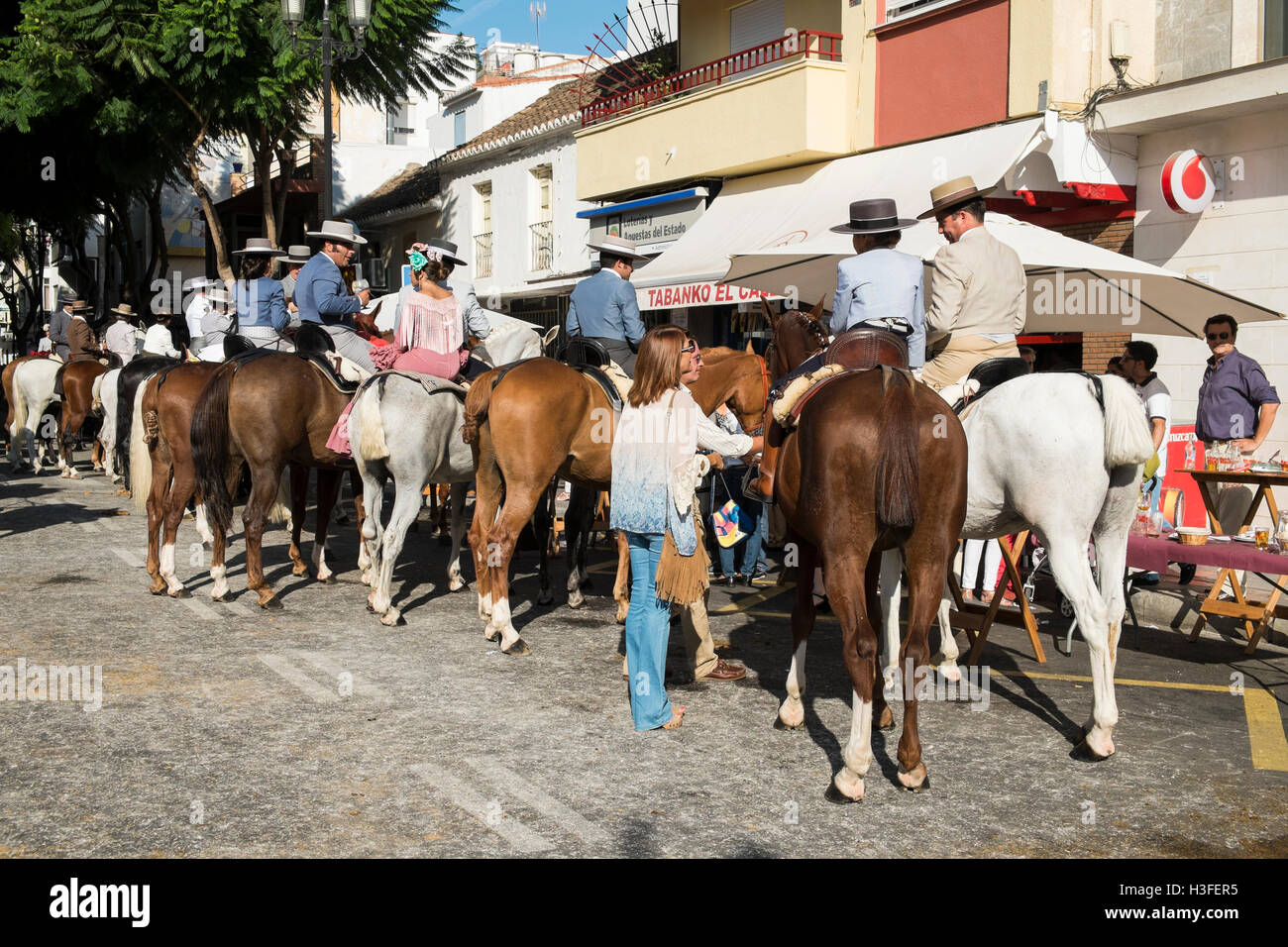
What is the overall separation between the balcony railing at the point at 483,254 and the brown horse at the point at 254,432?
68.4ft

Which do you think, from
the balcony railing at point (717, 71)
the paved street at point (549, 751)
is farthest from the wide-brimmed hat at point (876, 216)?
the balcony railing at point (717, 71)

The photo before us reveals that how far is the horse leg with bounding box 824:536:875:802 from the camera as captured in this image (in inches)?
196

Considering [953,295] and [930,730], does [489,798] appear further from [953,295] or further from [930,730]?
[953,295]

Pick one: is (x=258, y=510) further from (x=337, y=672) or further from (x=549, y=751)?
(x=549, y=751)

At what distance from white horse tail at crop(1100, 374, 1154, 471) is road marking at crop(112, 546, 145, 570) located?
824 centimetres

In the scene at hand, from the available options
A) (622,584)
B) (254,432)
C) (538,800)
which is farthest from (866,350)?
(254,432)

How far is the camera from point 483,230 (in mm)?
30234

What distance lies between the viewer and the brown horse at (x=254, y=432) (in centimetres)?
895

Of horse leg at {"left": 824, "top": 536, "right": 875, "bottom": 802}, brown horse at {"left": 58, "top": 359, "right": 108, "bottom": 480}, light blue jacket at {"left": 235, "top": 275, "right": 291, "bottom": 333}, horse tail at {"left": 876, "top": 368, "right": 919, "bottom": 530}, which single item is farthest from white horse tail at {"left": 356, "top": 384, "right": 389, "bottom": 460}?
brown horse at {"left": 58, "top": 359, "right": 108, "bottom": 480}

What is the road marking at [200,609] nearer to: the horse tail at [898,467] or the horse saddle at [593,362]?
the horse saddle at [593,362]

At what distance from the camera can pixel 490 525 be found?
8445mm

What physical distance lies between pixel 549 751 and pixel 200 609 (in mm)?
4275

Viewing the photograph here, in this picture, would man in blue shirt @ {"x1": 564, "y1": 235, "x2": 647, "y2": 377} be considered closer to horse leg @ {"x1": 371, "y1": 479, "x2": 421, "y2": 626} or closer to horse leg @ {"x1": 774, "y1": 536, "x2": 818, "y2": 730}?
horse leg @ {"x1": 371, "y1": 479, "x2": 421, "y2": 626}
